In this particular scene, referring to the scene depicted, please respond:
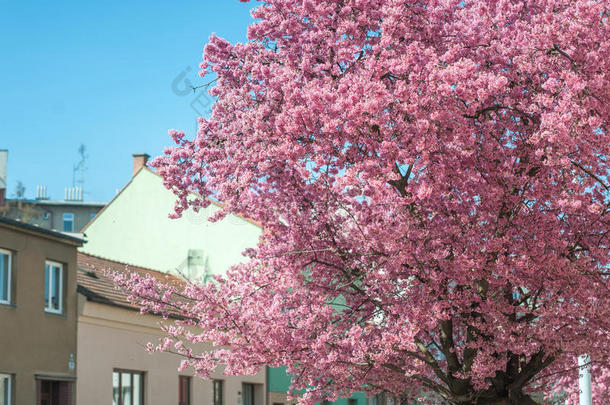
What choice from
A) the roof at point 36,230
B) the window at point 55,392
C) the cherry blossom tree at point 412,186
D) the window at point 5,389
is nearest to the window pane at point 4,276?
the roof at point 36,230

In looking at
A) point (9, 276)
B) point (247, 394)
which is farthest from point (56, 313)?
point (247, 394)

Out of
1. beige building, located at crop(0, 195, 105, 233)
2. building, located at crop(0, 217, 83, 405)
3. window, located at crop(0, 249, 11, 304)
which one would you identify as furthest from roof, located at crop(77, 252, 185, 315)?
beige building, located at crop(0, 195, 105, 233)

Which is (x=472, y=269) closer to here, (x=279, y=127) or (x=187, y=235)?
(x=279, y=127)

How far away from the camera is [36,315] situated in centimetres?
2016

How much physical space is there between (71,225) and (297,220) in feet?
214

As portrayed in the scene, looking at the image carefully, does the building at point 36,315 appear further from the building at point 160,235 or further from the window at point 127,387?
the building at point 160,235

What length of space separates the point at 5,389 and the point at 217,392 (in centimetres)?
1049

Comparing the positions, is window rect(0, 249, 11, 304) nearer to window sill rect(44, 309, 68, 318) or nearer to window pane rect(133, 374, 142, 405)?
window sill rect(44, 309, 68, 318)

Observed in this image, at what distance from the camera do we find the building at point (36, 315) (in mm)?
19203

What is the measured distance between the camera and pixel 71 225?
77.1 metres

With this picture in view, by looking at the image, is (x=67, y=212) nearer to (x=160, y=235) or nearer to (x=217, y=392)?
(x=160, y=235)

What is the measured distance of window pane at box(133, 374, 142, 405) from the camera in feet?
79.4

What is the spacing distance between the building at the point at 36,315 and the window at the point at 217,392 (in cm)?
786

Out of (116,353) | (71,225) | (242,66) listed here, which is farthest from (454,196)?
(71,225)
